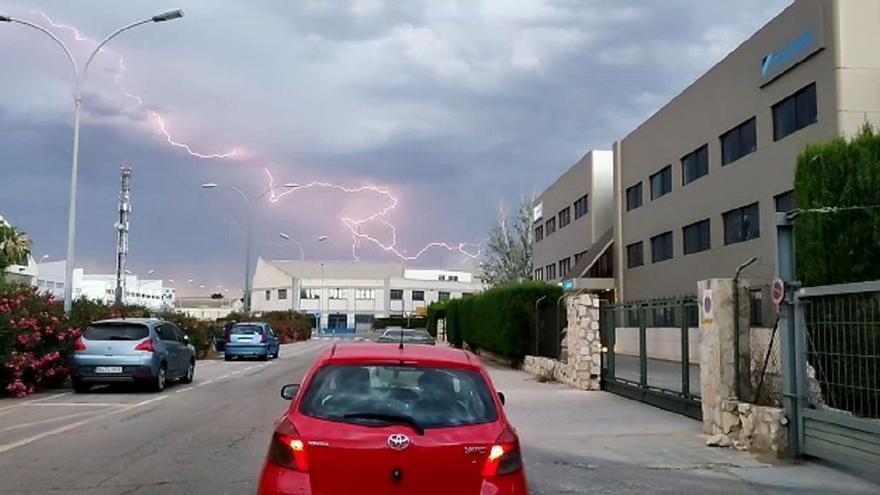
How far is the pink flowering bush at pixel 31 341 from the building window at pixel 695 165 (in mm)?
23324

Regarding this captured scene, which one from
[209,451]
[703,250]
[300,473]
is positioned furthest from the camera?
[703,250]

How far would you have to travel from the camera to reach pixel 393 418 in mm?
5242

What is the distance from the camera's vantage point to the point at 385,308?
12738 cm

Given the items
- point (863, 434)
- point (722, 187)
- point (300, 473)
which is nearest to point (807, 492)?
point (863, 434)

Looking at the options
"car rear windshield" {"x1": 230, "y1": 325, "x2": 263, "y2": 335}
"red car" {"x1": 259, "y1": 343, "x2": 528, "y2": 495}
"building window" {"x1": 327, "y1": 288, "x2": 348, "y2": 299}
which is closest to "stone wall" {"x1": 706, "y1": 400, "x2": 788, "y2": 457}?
"red car" {"x1": 259, "y1": 343, "x2": 528, "y2": 495}

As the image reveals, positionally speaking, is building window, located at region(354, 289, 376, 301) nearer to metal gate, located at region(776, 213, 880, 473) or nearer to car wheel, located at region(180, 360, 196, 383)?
car wheel, located at region(180, 360, 196, 383)

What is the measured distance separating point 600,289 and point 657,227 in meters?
7.15

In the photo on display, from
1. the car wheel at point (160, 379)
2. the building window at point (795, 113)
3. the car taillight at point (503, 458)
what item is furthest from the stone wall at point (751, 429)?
the building window at point (795, 113)

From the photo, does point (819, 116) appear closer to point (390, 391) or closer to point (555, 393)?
point (555, 393)

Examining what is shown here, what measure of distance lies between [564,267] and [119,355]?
1594 inches

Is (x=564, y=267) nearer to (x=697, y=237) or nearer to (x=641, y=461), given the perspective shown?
(x=697, y=237)

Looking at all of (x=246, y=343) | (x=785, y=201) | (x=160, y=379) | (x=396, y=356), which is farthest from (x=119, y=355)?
(x=785, y=201)

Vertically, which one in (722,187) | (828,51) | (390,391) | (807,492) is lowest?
(807,492)

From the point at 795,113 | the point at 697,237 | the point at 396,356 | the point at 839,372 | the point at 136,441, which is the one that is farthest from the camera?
the point at 697,237
